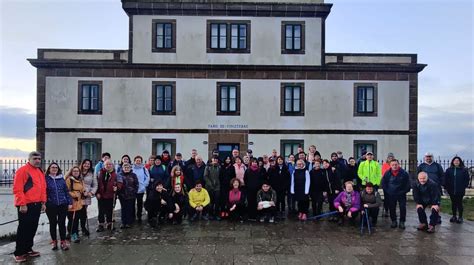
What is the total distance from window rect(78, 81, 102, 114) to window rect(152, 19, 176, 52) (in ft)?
12.7

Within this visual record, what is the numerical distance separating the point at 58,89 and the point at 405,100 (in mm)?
19590

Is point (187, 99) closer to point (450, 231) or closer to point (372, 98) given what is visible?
point (372, 98)

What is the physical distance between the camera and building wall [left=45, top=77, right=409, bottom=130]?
23.5 metres

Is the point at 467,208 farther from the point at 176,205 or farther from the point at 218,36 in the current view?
the point at 218,36

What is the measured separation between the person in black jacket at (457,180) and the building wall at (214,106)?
39.6 feet

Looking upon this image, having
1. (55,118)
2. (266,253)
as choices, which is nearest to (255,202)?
(266,253)

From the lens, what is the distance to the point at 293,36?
2414cm

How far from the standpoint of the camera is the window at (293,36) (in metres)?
24.0

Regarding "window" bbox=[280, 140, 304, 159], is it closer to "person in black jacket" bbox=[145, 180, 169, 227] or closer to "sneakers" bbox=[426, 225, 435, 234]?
"person in black jacket" bbox=[145, 180, 169, 227]

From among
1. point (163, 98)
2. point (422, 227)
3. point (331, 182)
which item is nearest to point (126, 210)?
point (331, 182)

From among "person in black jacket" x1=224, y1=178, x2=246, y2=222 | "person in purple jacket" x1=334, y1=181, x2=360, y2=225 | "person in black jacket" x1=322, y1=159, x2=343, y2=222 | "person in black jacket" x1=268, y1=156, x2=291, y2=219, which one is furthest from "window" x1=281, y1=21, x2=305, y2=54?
"person in purple jacket" x1=334, y1=181, x2=360, y2=225

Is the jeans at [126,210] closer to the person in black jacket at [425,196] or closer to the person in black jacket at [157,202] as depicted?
the person in black jacket at [157,202]

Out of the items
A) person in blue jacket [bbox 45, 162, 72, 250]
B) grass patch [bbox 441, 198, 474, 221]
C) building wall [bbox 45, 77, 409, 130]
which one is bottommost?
grass patch [bbox 441, 198, 474, 221]

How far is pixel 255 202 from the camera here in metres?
11.7
